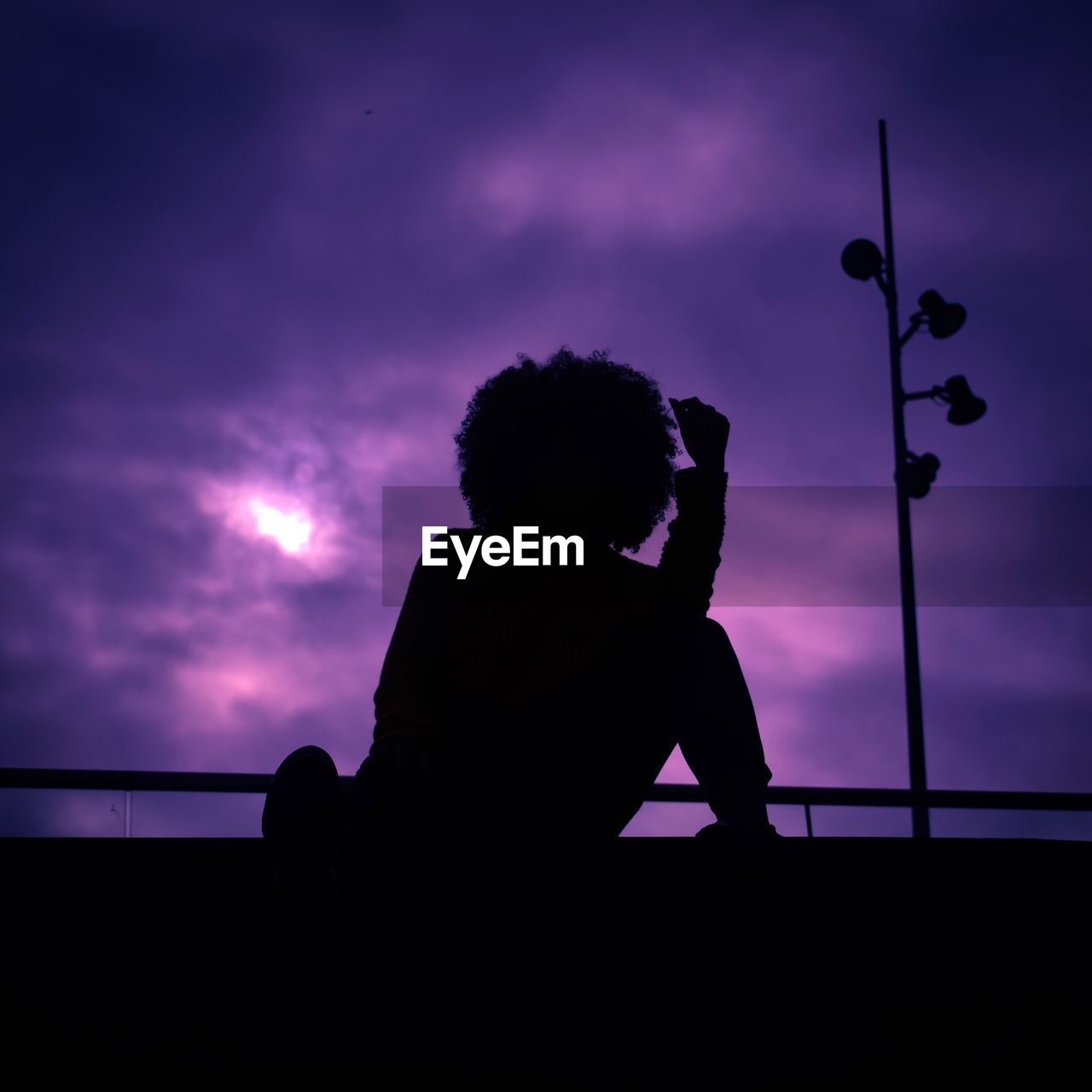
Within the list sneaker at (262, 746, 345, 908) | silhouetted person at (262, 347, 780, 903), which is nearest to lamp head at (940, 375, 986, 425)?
silhouetted person at (262, 347, 780, 903)

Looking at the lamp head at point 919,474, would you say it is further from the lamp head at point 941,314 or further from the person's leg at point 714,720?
the person's leg at point 714,720

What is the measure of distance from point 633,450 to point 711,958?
2267 millimetres

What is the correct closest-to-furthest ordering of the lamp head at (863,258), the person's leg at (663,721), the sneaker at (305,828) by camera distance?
the sneaker at (305,828) → the person's leg at (663,721) → the lamp head at (863,258)

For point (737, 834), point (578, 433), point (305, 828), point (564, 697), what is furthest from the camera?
point (578, 433)

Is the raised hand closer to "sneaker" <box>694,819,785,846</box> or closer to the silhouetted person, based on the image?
the silhouetted person

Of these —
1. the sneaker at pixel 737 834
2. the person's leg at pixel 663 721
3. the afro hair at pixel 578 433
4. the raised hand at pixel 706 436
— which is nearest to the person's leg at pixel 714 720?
the person's leg at pixel 663 721

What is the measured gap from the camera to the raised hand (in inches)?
94.3

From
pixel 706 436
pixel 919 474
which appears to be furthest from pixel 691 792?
pixel 919 474

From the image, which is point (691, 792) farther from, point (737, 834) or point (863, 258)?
point (863, 258)

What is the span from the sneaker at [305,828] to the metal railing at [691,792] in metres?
1.97

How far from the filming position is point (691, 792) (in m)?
3.85

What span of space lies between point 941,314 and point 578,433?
732cm

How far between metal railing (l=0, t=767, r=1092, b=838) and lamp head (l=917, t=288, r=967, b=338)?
6.46 metres

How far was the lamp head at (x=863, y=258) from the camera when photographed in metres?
9.12
